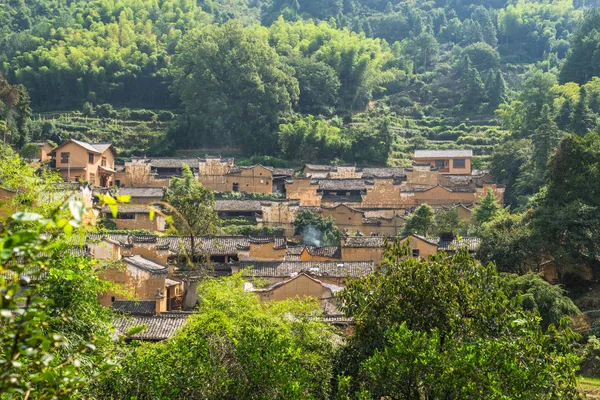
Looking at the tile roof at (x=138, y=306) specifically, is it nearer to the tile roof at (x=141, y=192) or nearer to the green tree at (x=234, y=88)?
the tile roof at (x=141, y=192)

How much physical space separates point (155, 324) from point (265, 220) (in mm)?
20341

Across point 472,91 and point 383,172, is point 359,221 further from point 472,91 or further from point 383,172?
point 472,91

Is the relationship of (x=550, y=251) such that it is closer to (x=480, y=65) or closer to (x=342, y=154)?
(x=342, y=154)

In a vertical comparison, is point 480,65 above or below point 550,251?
above

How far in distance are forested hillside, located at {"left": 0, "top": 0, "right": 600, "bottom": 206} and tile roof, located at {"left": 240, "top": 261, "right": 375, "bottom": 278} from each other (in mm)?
14937

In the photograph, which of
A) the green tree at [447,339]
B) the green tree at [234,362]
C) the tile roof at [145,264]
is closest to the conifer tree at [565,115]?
the tile roof at [145,264]

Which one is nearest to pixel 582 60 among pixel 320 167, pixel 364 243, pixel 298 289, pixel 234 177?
pixel 320 167

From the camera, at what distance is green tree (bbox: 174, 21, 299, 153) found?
58.0 metres

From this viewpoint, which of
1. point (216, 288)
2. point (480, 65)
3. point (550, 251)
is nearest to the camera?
point (216, 288)

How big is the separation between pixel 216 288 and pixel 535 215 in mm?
11222

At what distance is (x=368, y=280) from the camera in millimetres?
15602

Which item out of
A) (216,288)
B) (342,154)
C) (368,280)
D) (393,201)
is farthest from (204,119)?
(368,280)

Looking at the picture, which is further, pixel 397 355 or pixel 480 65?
pixel 480 65

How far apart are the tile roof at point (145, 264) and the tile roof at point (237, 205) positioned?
43.1 feet
